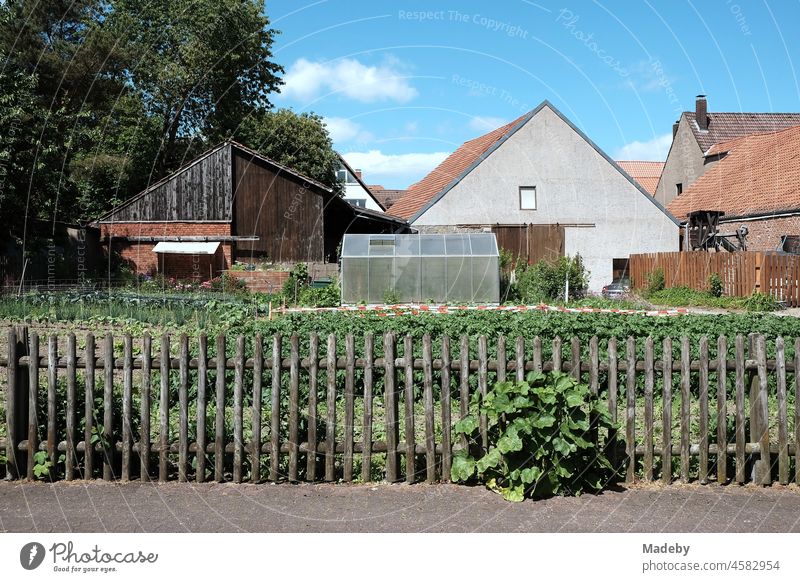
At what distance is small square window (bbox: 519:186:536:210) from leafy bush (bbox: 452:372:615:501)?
92.6 ft

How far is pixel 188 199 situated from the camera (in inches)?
1428

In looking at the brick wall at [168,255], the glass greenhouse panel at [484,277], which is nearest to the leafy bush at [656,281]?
the glass greenhouse panel at [484,277]

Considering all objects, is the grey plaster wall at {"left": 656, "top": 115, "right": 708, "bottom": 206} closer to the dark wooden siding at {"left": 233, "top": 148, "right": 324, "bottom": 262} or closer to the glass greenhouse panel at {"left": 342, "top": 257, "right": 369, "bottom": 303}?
the dark wooden siding at {"left": 233, "top": 148, "right": 324, "bottom": 262}

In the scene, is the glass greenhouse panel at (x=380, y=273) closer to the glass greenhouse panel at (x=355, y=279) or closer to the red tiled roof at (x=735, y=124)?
the glass greenhouse panel at (x=355, y=279)

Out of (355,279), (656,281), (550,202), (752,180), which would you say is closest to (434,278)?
(355,279)

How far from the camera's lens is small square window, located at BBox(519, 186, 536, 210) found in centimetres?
3375

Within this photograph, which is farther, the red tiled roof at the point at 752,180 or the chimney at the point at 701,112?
the chimney at the point at 701,112

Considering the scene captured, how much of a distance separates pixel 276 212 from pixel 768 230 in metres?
21.8

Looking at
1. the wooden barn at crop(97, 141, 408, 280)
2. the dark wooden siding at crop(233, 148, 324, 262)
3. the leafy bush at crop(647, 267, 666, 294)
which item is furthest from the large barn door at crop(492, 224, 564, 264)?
the dark wooden siding at crop(233, 148, 324, 262)

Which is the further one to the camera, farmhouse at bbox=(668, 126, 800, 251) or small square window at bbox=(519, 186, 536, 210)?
farmhouse at bbox=(668, 126, 800, 251)

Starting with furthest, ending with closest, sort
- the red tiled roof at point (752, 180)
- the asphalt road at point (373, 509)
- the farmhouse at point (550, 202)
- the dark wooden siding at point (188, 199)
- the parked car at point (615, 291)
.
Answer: the dark wooden siding at point (188, 199)
the red tiled roof at point (752, 180)
the farmhouse at point (550, 202)
the parked car at point (615, 291)
the asphalt road at point (373, 509)

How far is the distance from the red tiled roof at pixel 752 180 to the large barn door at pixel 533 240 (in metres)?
9.36

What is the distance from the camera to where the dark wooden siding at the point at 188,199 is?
3609cm
